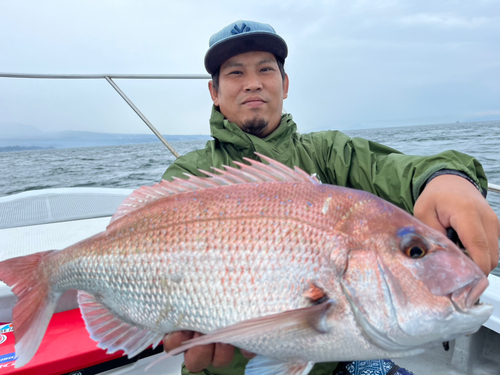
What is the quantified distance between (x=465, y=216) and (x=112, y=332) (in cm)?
133

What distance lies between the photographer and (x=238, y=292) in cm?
98

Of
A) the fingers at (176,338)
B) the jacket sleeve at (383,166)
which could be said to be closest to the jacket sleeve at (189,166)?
the jacket sleeve at (383,166)

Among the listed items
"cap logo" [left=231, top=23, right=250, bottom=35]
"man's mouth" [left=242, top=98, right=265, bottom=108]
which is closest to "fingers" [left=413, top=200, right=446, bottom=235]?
"man's mouth" [left=242, top=98, right=265, bottom=108]

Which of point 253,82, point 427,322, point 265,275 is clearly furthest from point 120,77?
point 427,322

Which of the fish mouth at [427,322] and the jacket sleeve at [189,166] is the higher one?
the jacket sleeve at [189,166]

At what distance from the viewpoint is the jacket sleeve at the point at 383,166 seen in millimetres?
1247

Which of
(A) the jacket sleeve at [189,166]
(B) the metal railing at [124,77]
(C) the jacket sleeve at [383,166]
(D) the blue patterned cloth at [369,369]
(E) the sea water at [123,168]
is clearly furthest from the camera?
(E) the sea water at [123,168]

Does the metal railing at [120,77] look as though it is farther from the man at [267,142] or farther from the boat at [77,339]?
the man at [267,142]

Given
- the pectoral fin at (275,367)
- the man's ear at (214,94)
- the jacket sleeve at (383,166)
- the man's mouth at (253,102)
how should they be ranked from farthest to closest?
the man's ear at (214,94) → the man's mouth at (253,102) → the jacket sleeve at (383,166) → the pectoral fin at (275,367)

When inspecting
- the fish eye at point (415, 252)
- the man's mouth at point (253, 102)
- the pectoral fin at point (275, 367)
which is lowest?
the pectoral fin at point (275, 367)

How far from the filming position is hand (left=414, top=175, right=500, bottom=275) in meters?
0.91

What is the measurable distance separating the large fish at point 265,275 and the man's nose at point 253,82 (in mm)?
845

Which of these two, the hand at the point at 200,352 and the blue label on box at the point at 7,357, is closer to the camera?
the hand at the point at 200,352

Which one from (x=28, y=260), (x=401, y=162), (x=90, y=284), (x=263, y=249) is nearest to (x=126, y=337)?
(x=90, y=284)
